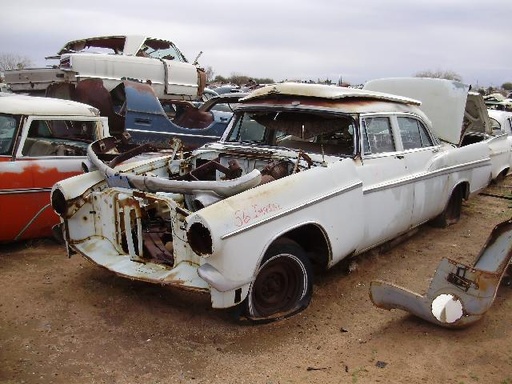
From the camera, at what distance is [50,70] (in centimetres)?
848

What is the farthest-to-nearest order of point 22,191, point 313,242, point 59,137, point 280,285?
point 59,137 → point 22,191 → point 313,242 → point 280,285

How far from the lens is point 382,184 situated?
4574 millimetres

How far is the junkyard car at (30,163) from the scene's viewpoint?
16.5 ft

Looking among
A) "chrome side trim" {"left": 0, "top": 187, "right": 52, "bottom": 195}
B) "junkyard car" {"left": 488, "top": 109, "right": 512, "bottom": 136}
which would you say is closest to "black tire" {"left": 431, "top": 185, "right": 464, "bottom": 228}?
"junkyard car" {"left": 488, "top": 109, "right": 512, "bottom": 136}

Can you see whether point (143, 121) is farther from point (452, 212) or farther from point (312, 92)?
point (452, 212)

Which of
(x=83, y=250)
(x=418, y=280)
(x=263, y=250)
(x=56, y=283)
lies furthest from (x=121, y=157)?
(x=418, y=280)

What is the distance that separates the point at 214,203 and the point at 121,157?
1.53m

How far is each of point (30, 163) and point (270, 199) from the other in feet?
9.63

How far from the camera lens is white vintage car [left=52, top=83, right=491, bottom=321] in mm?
3436

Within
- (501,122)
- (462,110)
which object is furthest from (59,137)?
(501,122)

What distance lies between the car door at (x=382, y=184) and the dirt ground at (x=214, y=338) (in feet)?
1.65

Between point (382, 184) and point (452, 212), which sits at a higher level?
point (382, 184)

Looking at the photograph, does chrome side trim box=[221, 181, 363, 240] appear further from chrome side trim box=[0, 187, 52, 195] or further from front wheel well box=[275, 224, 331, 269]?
chrome side trim box=[0, 187, 52, 195]

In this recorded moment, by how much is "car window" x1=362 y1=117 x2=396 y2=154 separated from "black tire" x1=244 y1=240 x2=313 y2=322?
133cm
